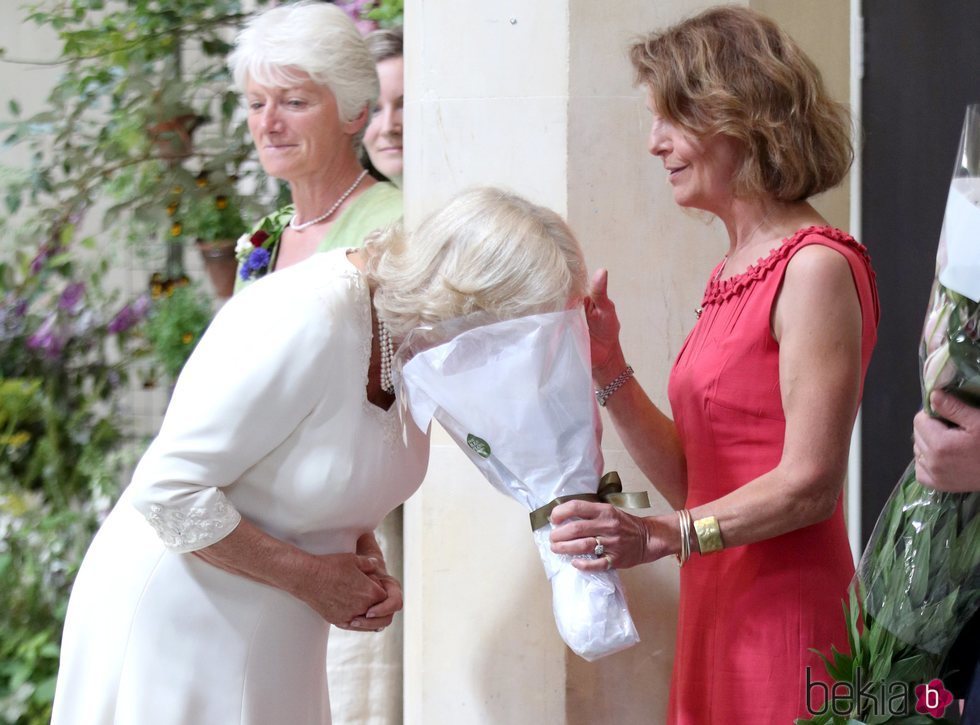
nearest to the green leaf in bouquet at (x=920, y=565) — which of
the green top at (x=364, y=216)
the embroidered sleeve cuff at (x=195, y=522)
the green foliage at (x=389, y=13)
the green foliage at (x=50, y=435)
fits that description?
the embroidered sleeve cuff at (x=195, y=522)

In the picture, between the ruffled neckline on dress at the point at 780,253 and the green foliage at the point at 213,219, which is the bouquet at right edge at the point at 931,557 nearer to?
the ruffled neckline on dress at the point at 780,253

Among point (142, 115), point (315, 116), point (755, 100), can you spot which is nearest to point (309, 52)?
point (315, 116)

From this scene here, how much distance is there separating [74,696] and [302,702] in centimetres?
37

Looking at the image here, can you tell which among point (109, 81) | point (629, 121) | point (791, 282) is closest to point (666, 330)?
point (629, 121)

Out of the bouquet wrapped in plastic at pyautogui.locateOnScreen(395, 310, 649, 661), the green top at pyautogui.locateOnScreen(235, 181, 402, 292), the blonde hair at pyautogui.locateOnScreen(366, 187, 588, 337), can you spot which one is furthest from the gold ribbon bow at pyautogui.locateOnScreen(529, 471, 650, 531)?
A: the green top at pyautogui.locateOnScreen(235, 181, 402, 292)

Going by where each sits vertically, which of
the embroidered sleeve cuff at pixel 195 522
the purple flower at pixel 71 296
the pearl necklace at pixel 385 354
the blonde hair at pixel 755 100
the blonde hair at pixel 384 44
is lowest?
the purple flower at pixel 71 296

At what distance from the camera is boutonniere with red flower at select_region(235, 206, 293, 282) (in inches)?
120

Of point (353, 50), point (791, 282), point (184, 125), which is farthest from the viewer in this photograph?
point (184, 125)

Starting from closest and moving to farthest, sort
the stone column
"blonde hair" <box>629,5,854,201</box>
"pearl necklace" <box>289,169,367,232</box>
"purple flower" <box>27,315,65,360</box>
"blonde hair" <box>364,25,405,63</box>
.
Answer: "blonde hair" <box>629,5,854,201</box>, the stone column, "pearl necklace" <box>289,169,367,232</box>, "blonde hair" <box>364,25,405,63</box>, "purple flower" <box>27,315,65,360</box>

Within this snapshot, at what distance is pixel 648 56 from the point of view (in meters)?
1.92

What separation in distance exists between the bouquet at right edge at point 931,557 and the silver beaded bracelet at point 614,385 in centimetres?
75

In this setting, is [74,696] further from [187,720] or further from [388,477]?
[388,477]

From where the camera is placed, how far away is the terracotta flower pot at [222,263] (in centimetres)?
357

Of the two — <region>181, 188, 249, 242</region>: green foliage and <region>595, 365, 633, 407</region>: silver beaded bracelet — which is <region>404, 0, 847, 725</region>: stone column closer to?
<region>595, 365, 633, 407</region>: silver beaded bracelet
